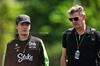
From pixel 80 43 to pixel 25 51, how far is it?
82cm

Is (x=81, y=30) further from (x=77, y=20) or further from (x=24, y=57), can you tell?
(x=24, y=57)

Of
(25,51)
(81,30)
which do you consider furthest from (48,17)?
(81,30)

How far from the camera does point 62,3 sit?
18.1m

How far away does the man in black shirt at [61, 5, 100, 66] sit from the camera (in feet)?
13.0

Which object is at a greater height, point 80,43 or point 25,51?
point 80,43

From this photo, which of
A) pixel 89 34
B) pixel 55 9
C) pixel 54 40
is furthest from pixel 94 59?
pixel 55 9

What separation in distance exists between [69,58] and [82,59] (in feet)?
0.66

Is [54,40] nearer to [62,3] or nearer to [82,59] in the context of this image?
[62,3]

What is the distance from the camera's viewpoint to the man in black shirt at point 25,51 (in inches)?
166

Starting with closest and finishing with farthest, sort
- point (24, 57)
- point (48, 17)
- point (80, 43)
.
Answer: point (80, 43)
point (24, 57)
point (48, 17)

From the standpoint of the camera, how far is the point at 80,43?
405 cm

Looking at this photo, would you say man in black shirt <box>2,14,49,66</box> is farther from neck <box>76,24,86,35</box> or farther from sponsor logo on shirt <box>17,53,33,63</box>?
neck <box>76,24,86,35</box>

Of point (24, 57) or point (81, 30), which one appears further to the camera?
point (24, 57)

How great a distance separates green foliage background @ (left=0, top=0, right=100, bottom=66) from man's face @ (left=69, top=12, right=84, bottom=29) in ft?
34.9
